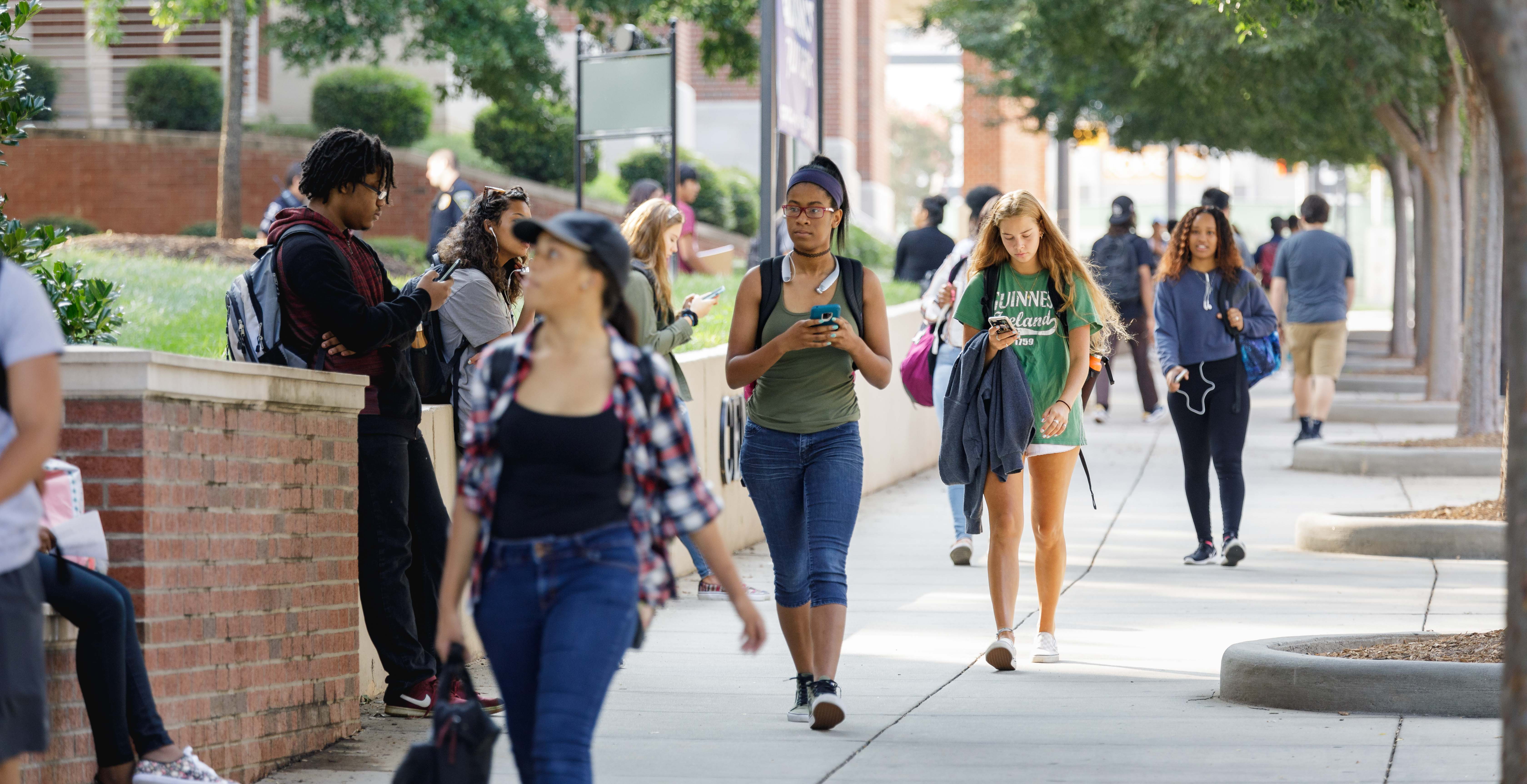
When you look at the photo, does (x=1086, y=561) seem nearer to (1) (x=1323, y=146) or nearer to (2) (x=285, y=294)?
(2) (x=285, y=294)

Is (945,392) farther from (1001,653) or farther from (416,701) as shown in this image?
(416,701)

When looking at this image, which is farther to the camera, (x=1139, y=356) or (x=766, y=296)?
(x=1139, y=356)

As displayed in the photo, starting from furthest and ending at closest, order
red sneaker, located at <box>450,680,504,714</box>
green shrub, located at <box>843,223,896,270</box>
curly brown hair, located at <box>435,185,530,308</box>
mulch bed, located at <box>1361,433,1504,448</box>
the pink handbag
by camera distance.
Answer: green shrub, located at <box>843,223,896,270</box>
mulch bed, located at <box>1361,433,1504,448</box>
the pink handbag
curly brown hair, located at <box>435,185,530,308</box>
red sneaker, located at <box>450,680,504,714</box>

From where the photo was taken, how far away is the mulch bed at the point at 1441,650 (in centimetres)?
652

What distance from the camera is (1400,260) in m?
31.9

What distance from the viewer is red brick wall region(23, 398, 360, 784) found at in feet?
16.4

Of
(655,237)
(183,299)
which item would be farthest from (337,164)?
(183,299)

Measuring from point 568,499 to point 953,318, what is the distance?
17.0 ft

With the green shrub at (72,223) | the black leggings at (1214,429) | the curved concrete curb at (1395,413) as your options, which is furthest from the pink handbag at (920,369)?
the green shrub at (72,223)

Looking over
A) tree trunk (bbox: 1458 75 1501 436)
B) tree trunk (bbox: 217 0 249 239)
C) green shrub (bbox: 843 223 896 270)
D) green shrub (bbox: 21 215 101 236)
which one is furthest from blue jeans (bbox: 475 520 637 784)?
green shrub (bbox: 843 223 896 270)

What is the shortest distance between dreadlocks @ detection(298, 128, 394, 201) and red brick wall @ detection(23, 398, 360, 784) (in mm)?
762

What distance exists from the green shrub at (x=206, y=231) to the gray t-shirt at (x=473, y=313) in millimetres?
15598

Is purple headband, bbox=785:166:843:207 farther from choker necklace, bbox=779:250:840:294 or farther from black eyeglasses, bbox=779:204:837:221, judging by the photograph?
choker necklace, bbox=779:250:840:294

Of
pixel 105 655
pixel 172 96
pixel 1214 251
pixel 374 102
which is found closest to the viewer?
pixel 105 655
